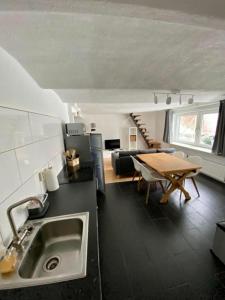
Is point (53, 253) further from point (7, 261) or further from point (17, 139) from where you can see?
point (17, 139)

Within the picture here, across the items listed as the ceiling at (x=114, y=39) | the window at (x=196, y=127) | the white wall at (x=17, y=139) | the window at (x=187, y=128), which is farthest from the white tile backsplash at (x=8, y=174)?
the window at (x=187, y=128)

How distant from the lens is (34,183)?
1.25 meters

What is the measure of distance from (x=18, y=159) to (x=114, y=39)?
1017 millimetres

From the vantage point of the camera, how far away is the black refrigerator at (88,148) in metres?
2.62

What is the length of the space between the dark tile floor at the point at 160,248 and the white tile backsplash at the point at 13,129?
1.53 metres

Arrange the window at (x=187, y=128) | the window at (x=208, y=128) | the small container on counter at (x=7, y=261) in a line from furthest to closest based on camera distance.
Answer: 1. the window at (x=187, y=128)
2. the window at (x=208, y=128)
3. the small container on counter at (x=7, y=261)

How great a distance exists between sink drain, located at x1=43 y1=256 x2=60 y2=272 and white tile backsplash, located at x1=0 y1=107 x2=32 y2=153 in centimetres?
81

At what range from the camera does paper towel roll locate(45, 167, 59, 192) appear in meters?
1.50

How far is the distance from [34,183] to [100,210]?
5.21 ft

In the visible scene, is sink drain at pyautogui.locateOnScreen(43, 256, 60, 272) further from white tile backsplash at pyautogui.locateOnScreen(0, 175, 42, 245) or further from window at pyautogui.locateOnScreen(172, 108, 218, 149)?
window at pyautogui.locateOnScreen(172, 108, 218, 149)

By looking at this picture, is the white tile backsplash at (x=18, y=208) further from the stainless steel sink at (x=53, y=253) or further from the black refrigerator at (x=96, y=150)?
the black refrigerator at (x=96, y=150)

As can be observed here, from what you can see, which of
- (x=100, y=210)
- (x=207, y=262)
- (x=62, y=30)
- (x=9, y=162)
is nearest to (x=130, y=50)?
(x=62, y=30)

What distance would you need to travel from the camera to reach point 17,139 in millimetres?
987

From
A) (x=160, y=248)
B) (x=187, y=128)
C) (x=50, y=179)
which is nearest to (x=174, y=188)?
(x=160, y=248)
